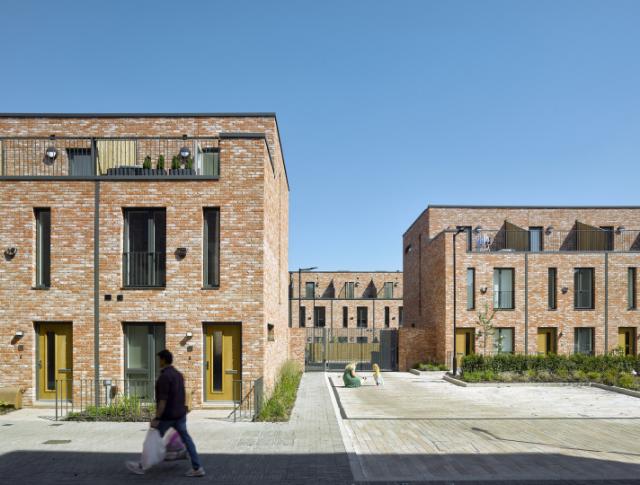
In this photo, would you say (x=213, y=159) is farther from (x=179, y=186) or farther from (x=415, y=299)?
(x=415, y=299)

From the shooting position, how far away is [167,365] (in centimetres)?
784

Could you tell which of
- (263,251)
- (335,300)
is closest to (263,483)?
(263,251)

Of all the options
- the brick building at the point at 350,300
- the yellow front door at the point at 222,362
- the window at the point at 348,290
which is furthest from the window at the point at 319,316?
the yellow front door at the point at 222,362

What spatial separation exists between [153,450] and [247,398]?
17.3 feet

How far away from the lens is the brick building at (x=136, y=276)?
13.2 m

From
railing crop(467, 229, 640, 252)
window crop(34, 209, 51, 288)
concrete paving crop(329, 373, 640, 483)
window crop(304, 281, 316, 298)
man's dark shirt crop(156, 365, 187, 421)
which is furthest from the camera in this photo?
window crop(304, 281, 316, 298)

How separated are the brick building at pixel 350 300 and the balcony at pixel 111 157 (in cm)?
3280

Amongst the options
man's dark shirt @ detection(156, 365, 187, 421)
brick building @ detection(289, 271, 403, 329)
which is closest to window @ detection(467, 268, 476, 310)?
man's dark shirt @ detection(156, 365, 187, 421)

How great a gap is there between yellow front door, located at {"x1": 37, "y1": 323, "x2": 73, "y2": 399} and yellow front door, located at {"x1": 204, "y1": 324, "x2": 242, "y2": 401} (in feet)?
11.3

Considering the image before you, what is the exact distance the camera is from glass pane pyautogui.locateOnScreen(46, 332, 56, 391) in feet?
43.7

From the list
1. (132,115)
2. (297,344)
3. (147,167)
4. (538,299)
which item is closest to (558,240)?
(538,299)

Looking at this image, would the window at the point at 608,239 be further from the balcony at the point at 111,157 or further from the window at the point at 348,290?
the balcony at the point at 111,157

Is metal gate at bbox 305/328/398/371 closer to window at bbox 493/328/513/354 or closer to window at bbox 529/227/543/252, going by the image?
window at bbox 493/328/513/354

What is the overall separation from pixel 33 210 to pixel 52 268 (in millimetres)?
1555
